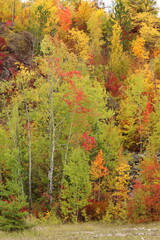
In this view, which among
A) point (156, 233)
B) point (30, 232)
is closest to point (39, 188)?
point (30, 232)

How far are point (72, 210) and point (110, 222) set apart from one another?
122 inches

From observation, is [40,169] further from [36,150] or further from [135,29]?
[135,29]

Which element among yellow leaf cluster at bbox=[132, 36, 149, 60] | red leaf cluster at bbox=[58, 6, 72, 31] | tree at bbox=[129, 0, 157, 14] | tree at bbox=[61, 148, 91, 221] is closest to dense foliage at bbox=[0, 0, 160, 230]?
tree at bbox=[61, 148, 91, 221]

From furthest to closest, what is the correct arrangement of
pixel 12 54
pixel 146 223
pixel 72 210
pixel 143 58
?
1. pixel 143 58
2. pixel 12 54
3. pixel 72 210
4. pixel 146 223

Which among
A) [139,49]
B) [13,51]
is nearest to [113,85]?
[139,49]

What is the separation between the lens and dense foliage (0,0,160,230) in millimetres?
22156

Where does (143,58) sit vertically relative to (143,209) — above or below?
above

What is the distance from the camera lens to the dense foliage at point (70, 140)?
2216cm

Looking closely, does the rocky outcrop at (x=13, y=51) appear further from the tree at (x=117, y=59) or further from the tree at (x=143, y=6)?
the tree at (x=143, y=6)

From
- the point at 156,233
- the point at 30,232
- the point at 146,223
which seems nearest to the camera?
the point at 156,233

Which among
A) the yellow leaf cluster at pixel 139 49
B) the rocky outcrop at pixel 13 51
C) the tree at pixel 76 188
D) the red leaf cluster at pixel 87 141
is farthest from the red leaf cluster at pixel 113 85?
the tree at pixel 76 188

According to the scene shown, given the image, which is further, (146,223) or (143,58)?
(143,58)

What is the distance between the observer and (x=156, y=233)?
49.2 ft

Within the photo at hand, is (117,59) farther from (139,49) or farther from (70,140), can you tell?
(70,140)
